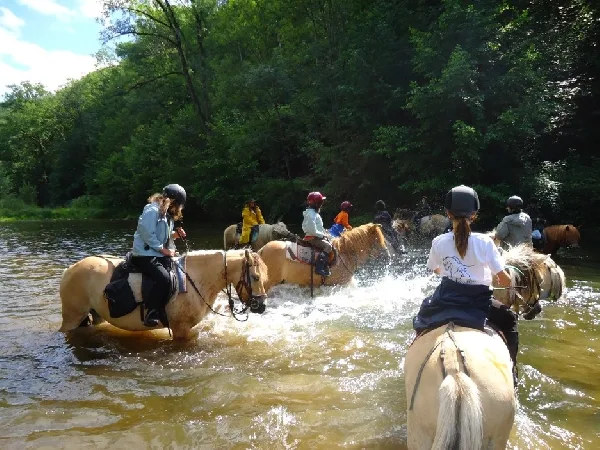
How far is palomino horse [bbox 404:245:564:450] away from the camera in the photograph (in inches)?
94.0

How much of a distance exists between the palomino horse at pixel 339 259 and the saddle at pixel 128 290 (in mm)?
3238

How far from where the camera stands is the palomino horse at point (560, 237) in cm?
1275

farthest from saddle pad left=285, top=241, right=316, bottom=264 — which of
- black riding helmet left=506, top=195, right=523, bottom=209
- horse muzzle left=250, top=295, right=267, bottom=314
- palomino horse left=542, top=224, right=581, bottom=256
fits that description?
palomino horse left=542, top=224, right=581, bottom=256

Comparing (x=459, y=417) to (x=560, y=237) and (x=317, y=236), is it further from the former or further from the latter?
(x=560, y=237)

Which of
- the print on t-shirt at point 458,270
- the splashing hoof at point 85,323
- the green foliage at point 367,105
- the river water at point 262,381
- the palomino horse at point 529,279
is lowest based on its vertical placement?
the river water at point 262,381

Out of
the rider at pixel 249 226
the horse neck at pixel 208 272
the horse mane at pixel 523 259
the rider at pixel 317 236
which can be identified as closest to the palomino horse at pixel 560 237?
the rider at pixel 317 236

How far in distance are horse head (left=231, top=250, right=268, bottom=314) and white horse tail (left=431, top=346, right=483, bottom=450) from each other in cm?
384

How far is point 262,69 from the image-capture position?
25.1 m

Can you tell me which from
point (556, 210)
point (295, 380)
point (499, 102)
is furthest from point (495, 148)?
Result: point (295, 380)

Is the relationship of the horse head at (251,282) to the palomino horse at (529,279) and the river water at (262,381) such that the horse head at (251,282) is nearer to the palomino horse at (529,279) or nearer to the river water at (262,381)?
the river water at (262,381)

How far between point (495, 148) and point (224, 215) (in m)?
18.4

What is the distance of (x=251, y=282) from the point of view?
613 centimetres

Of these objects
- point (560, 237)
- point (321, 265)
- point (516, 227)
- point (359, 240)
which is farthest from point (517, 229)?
point (560, 237)

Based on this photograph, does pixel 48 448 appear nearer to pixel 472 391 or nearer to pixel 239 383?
pixel 239 383
